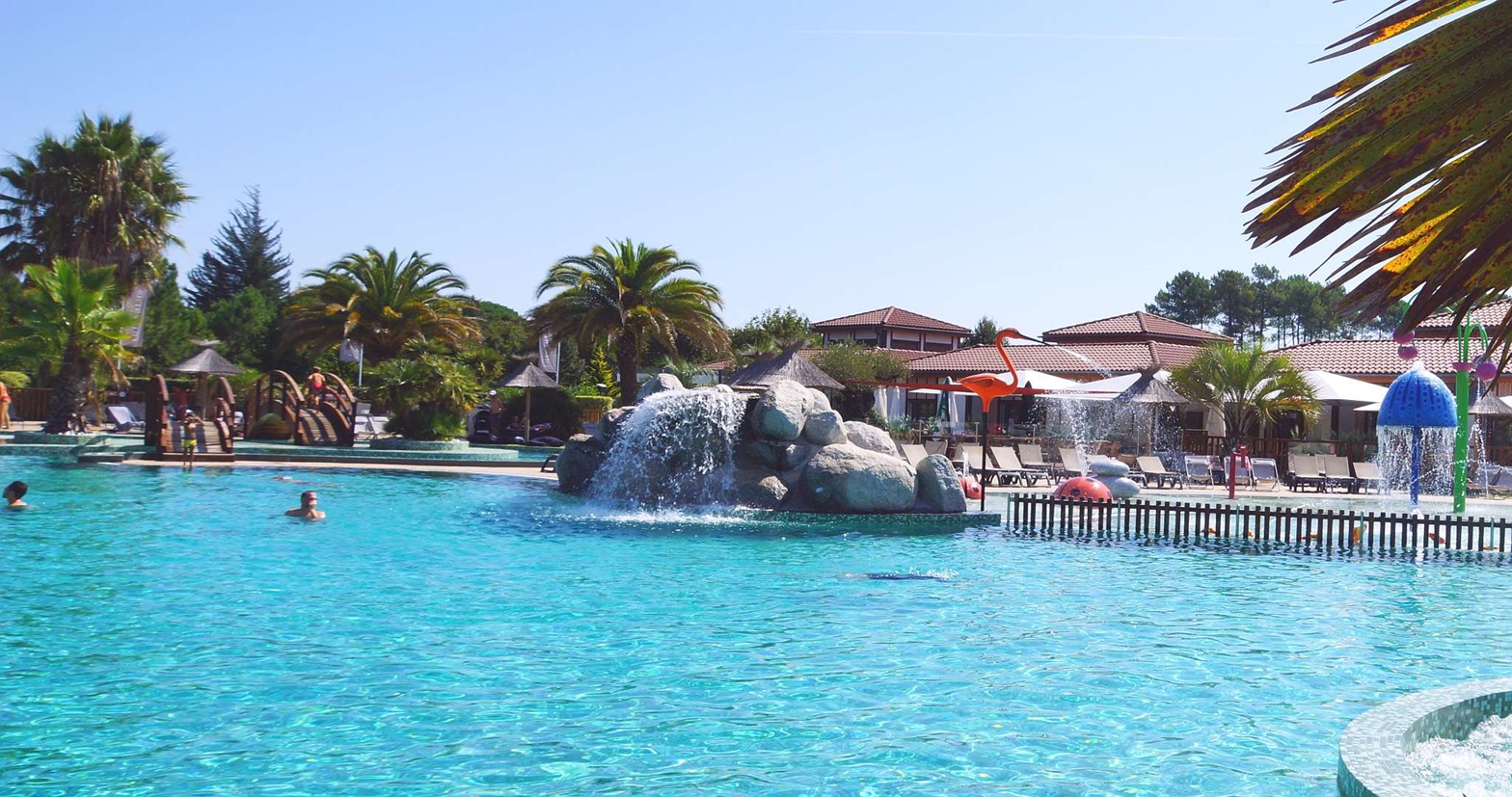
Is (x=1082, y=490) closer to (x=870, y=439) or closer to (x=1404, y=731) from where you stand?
(x=870, y=439)

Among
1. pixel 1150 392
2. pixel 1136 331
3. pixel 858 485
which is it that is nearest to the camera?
pixel 858 485

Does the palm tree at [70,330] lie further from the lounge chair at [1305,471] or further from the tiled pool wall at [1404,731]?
the tiled pool wall at [1404,731]

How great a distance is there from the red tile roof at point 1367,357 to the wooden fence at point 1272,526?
19323 mm

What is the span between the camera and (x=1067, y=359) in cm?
4334

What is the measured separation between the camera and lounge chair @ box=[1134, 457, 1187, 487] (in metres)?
24.8

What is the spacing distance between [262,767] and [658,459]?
1209 centimetres

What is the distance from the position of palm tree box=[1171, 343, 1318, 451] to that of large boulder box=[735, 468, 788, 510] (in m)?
15.9

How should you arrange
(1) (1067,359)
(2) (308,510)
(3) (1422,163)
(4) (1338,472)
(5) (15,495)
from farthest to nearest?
(1) (1067,359), (4) (1338,472), (2) (308,510), (5) (15,495), (3) (1422,163)

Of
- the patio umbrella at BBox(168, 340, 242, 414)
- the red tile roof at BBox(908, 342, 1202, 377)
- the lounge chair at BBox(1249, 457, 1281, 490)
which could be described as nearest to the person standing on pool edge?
the patio umbrella at BBox(168, 340, 242, 414)

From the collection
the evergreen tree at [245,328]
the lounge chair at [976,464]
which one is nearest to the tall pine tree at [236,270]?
the evergreen tree at [245,328]

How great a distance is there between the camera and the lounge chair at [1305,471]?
25.0m

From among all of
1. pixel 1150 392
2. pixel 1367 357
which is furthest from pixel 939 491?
pixel 1367 357

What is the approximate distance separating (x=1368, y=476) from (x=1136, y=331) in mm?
21903

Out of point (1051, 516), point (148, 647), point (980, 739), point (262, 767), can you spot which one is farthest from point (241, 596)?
point (1051, 516)
